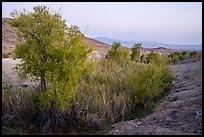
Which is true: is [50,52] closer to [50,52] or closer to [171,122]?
[50,52]

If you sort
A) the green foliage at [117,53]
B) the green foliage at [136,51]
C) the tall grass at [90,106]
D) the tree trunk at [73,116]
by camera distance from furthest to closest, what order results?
the green foliage at [136,51] < the green foliage at [117,53] < the tree trunk at [73,116] < the tall grass at [90,106]

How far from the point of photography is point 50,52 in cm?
869

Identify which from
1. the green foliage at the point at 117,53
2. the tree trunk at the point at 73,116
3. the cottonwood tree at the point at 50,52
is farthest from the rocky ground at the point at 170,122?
the green foliage at the point at 117,53

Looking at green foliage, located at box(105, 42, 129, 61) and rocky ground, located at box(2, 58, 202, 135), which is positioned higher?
green foliage, located at box(105, 42, 129, 61)

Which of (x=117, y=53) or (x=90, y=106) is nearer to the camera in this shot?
(x=90, y=106)

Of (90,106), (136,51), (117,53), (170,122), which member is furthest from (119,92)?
(136,51)

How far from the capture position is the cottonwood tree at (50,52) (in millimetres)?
8656

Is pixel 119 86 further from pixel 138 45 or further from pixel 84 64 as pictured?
pixel 138 45

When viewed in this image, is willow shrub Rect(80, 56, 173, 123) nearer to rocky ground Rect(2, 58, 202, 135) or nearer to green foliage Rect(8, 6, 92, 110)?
rocky ground Rect(2, 58, 202, 135)

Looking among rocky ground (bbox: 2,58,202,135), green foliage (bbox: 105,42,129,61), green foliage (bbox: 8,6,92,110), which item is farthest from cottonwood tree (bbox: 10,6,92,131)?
green foliage (bbox: 105,42,129,61)

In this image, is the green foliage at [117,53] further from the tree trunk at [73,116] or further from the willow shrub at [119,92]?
the tree trunk at [73,116]

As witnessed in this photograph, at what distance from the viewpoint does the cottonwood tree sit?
8.66m

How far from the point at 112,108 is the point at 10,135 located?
142 inches

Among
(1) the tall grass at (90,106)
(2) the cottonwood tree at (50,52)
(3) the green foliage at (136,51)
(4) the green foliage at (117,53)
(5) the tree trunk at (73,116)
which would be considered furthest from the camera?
(3) the green foliage at (136,51)
